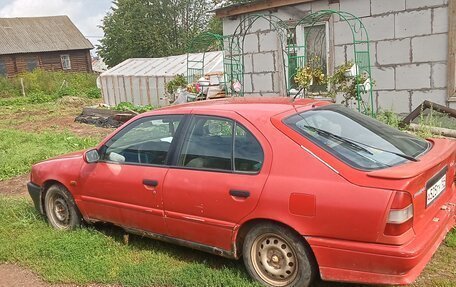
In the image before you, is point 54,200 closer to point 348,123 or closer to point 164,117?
point 164,117

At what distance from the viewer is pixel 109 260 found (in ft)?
13.8

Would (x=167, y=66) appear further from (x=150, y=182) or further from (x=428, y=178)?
(x=428, y=178)

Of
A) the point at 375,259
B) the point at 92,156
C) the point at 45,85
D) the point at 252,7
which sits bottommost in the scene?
the point at 375,259

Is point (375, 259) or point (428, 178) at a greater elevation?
point (428, 178)

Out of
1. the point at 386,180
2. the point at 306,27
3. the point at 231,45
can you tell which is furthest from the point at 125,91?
the point at 386,180

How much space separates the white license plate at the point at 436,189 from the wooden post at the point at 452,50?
485 cm

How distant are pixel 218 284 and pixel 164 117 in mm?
1639

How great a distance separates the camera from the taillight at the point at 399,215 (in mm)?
2836

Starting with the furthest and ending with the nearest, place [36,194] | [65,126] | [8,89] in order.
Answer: [8,89] < [65,126] < [36,194]

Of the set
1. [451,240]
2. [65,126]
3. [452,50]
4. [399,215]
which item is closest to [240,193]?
[399,215]

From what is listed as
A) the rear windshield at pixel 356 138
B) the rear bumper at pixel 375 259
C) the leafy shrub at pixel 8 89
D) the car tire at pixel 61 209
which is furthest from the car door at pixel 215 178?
the leafy shrub at pixel 8 89

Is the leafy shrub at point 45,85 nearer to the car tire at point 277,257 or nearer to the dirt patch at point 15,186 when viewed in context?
the dirt patch at point 15,186

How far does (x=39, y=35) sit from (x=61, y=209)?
1747 inches

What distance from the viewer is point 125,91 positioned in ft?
61.9
